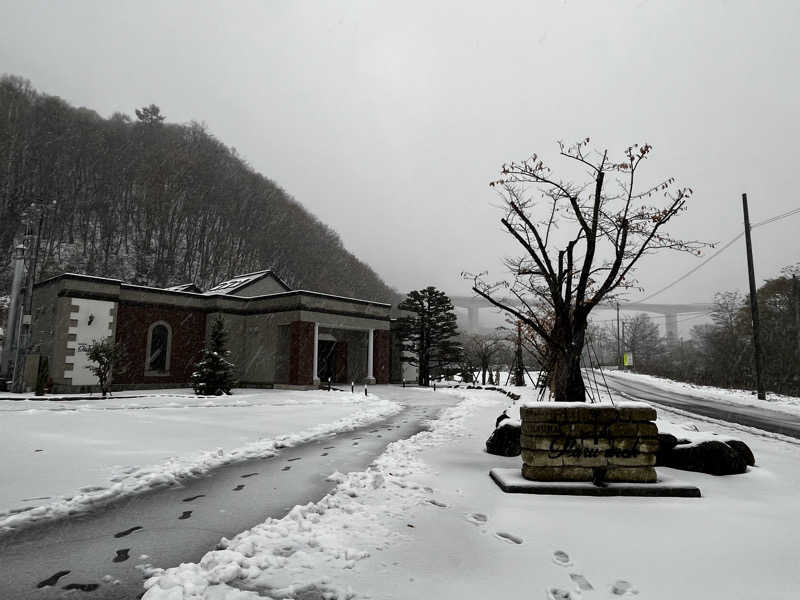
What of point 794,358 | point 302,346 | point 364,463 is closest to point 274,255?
point 302,346

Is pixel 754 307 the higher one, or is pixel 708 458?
pixel 754 307

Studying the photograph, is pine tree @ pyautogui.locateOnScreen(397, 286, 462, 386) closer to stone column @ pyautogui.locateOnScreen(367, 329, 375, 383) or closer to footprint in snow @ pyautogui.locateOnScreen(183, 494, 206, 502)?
stone column @ pyautogui.locateOnScreen(367, 329, 375, 383)

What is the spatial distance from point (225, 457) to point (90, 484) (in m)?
2.26

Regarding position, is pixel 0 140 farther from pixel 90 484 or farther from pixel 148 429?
pixel 90 484

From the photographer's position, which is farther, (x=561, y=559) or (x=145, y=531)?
(x=145, y=531)

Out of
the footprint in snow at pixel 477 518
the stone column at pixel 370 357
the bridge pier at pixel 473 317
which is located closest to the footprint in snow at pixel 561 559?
the footprint in snow at pixel 477 518

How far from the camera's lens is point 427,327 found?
35375 mm

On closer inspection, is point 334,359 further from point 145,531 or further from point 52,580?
point 52,580

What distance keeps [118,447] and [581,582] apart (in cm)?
762

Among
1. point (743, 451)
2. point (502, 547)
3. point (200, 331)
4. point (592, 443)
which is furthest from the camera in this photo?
point (200, 331)

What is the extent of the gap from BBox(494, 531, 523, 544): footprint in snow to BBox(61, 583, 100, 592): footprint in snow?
3136 millimetres

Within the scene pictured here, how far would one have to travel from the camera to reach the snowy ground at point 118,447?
5215 millimetres

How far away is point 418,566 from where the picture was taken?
11.2 ft

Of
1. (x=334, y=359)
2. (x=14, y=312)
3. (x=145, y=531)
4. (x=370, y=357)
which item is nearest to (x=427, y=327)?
(x=370, y=357)
